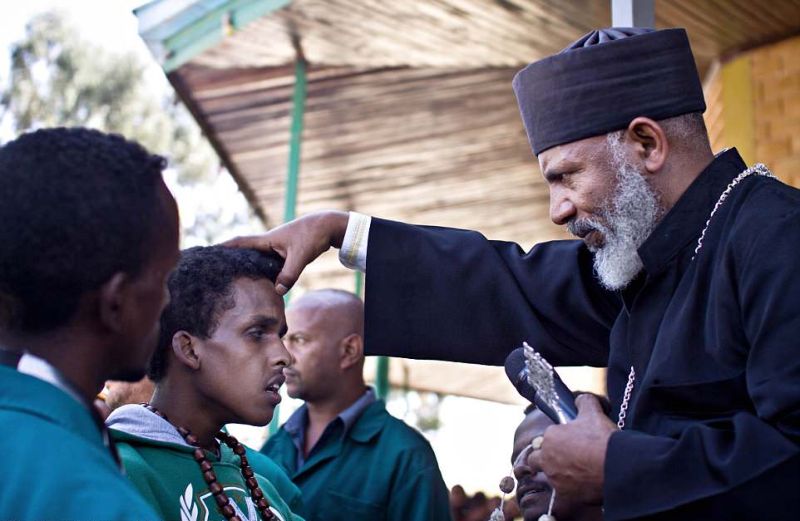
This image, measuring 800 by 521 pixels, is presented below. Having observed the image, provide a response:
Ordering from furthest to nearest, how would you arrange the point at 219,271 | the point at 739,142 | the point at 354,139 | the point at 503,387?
1. the point at 503,387
2. the point at 354,139
3. the point at 739,142
4. the point at 219,271

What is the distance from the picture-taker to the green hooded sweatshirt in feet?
10.4

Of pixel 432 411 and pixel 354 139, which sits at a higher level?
pixel 354 139

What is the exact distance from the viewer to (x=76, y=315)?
2.20 metres

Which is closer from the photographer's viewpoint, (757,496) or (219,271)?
(757,496)

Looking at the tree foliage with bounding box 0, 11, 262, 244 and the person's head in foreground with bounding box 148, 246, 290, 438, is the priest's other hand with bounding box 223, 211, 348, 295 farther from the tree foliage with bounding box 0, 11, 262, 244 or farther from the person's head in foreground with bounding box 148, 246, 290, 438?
the tree foliage with bounding box 0, 11, 262, 244

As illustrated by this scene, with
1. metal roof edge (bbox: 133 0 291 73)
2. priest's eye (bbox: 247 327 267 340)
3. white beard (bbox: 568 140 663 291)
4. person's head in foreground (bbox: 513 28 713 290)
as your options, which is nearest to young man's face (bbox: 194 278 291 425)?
priest's eye (bbox: 247 327 267 340)

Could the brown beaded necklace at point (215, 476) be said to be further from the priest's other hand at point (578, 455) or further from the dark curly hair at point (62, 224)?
the dark curly hair at point (62, 224)

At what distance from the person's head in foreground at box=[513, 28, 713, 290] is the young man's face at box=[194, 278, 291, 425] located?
956 mm

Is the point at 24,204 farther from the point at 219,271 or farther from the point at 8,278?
the point at 219,271

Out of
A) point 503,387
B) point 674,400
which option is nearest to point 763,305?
point 674,400

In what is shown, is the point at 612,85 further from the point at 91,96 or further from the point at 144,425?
the point at 91,96

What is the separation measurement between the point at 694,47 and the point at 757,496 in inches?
184

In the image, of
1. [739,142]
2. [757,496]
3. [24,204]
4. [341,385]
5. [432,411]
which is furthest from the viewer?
[432,411]

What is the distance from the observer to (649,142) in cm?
345
